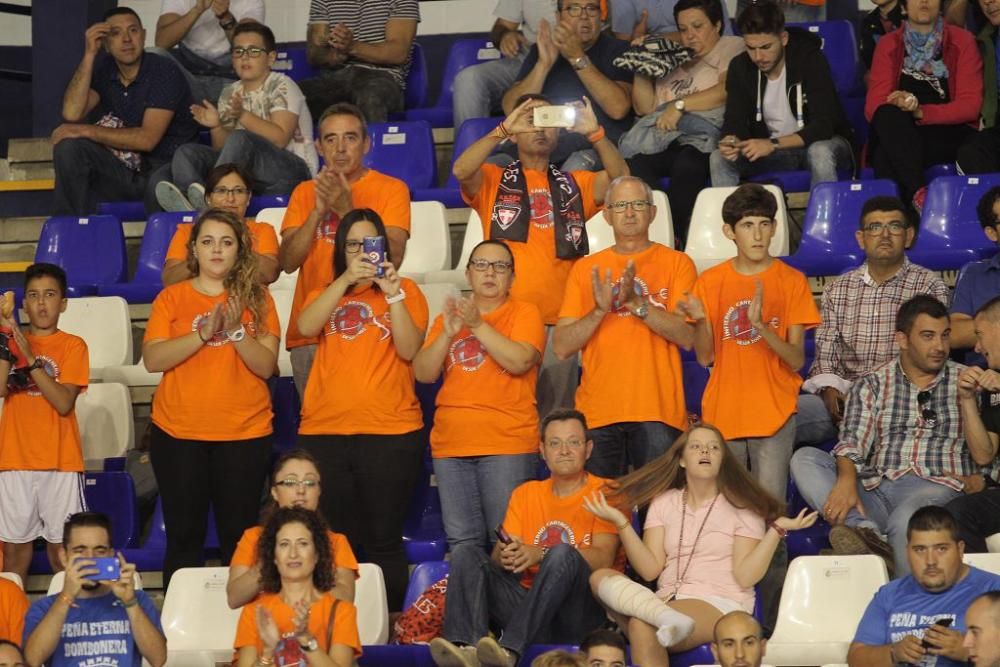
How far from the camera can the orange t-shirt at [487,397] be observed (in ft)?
18.2

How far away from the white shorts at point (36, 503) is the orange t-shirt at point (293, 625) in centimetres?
137

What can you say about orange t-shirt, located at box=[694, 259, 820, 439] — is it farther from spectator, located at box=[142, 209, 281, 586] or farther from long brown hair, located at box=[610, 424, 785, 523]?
spectator, located at box=[142, 209, 281, 586]

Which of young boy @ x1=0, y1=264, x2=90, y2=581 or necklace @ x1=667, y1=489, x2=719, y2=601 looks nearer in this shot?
necklace @ x1=667, y1=489, x2=719, y2=601

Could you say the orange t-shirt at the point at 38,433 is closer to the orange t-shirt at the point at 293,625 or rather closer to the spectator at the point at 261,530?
the spectator at the point at 261,530

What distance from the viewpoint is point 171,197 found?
7.65m

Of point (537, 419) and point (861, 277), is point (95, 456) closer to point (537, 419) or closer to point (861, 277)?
point (537, 419)

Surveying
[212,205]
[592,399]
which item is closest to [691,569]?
[592,399]

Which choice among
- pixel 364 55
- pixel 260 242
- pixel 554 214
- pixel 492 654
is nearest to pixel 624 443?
pixel 554 214

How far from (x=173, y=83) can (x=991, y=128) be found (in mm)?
3800

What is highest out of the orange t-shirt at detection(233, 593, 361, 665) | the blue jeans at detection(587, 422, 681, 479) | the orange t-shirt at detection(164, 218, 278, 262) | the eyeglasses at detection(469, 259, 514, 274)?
the orange t-shirt at detection(164, 218, 278, 262)

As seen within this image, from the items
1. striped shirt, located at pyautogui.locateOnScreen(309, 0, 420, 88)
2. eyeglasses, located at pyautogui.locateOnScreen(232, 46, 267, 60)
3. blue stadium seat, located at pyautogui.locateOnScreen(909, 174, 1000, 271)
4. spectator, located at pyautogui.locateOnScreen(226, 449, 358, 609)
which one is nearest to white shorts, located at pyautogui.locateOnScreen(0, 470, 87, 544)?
spectator, located at pyautogui.locateOnScreen(226, 449, 358, 609)

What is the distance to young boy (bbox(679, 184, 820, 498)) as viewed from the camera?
221 inches

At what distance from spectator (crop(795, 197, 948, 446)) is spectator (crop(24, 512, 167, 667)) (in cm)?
250

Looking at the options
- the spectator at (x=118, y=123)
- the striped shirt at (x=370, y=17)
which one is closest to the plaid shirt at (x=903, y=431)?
the striped shirt at (x=370, y=17)
